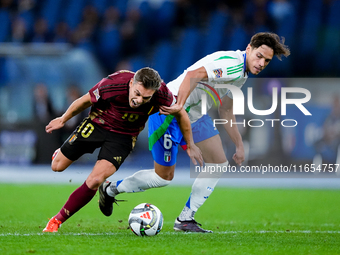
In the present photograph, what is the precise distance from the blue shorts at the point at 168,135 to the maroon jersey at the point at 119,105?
1.15 ft

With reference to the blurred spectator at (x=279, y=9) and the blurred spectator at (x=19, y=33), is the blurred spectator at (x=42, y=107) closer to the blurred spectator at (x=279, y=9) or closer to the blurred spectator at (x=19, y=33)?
the blurred spectator at (x=19, y=33)

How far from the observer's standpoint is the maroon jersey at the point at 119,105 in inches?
195

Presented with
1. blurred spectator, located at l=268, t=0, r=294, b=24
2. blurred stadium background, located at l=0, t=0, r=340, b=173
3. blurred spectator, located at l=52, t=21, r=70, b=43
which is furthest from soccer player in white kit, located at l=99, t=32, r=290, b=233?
blurred spectator, located at l=268, t=0, r=294, b=24

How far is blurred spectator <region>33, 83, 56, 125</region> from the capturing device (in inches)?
503

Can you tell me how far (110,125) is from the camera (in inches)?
204

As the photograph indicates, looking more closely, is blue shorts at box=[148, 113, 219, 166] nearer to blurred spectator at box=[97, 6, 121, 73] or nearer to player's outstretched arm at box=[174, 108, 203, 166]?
player's outstretched arm at box=[174, 108, 203, 166]

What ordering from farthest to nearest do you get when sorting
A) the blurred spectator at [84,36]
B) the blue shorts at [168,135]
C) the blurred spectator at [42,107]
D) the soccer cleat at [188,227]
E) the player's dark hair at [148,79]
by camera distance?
1. the blurred spectator at [84,36]
2. the blurred spectator at [42,107]
3. the blue shorts at [168,135]
4. the soccer cleat at [188,227]
5. the player's dark hair at [148,79]

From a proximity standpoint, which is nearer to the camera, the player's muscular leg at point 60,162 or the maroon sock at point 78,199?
the maroon sock at point 78,199

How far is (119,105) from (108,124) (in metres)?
0.27

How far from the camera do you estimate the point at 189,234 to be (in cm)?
518

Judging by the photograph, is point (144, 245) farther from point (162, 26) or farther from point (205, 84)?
point (162, 26)

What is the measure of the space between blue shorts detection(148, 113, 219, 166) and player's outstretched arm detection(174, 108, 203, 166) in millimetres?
281

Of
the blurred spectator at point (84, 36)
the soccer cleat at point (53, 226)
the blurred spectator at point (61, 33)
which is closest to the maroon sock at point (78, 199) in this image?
the soccer cleat at point (53, 226)

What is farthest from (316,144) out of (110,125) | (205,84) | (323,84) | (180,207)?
(110,125)
